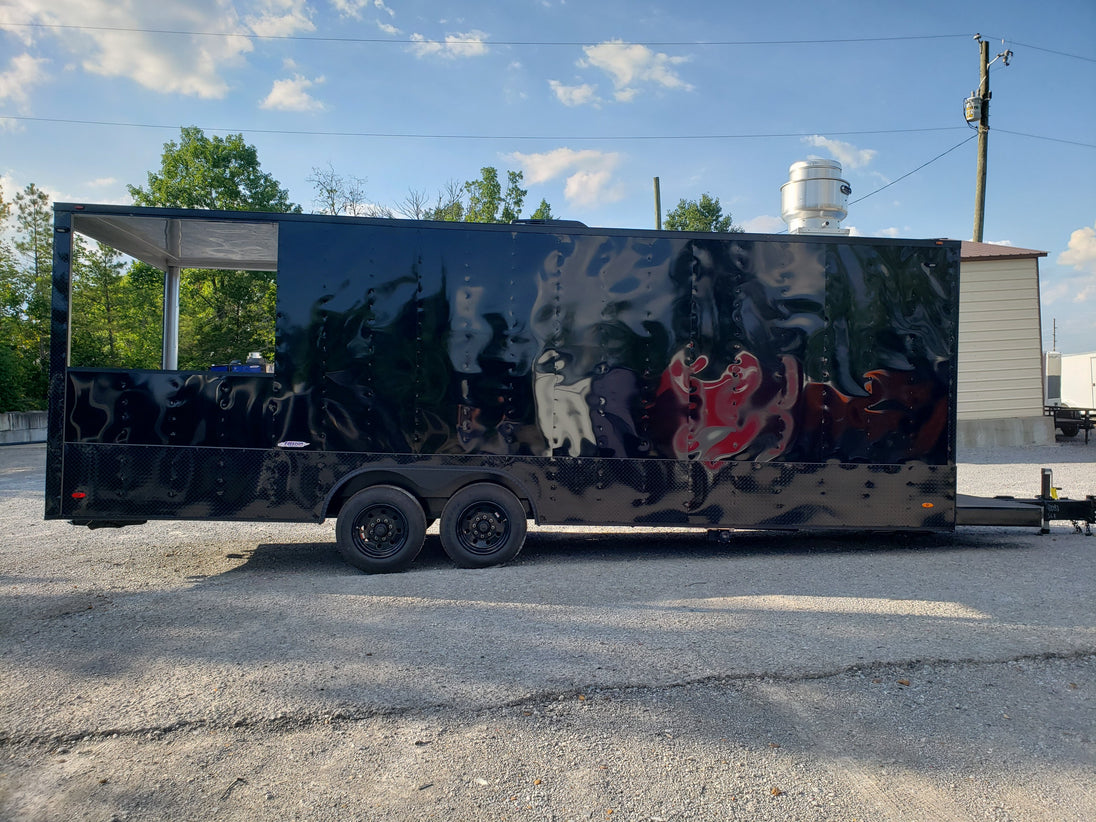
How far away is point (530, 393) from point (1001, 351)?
51.8 ft

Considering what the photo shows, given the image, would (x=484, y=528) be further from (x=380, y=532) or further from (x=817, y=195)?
(x=817, y=195)

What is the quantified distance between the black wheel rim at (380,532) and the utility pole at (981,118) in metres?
19.5

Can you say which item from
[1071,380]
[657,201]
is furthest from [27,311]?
[1071,380]

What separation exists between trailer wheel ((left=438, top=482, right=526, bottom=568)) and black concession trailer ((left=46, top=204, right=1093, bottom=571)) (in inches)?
0.8

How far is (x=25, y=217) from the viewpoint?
98.2 ft

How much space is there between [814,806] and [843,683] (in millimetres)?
1262

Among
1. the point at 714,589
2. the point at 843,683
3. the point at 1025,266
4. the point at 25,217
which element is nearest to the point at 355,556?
the point at 714,589

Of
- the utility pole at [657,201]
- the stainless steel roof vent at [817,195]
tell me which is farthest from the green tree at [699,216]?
the stainless steel roof vent at [817,195]

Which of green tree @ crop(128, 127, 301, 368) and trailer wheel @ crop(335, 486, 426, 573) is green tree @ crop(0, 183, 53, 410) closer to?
green tree @ crop(128, 127, 301, 368)

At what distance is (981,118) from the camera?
2008 cm

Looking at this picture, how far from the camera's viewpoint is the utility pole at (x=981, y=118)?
19.8m

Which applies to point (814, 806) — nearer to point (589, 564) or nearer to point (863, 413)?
point (589, 564)

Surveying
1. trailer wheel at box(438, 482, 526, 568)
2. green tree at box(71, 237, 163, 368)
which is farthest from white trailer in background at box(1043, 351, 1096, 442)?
green tree at box(71, 237, 163, 368)

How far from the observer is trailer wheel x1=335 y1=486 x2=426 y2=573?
633cm
